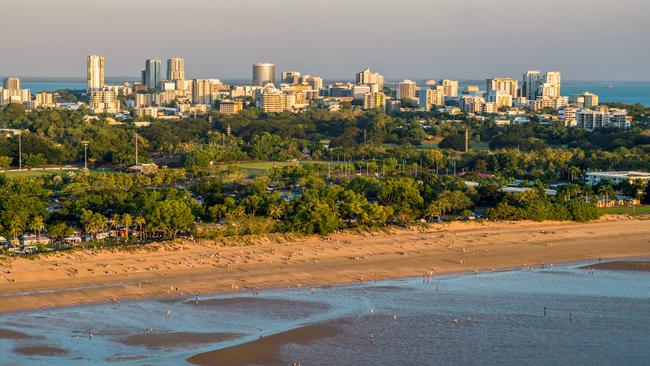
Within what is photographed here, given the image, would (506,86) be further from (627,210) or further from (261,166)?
(627,210)

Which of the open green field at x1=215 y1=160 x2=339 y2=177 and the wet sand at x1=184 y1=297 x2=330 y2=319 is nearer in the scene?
the wet sand at x1=184 y1=297 x2=330 y2=319

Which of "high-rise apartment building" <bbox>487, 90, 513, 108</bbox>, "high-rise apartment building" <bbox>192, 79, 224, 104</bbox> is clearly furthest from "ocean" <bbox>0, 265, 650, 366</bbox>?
"high-rise apartment building" <bbox>192, 79, 224, 104</bbox>

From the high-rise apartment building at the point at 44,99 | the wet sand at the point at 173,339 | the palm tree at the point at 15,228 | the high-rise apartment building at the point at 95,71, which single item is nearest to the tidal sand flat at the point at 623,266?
the wet sand at the point at 173,339

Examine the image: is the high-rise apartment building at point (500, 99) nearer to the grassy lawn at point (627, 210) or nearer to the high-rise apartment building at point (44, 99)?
the high-rise apartment building at point (44, 99)

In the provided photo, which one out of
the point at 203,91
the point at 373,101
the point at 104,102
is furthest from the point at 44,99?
the point at 373,101

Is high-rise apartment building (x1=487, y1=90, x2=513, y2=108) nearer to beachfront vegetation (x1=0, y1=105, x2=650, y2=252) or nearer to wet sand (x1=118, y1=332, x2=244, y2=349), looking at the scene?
beachfront vegetation (x1=0, y1=105, x2=650, y2=252)

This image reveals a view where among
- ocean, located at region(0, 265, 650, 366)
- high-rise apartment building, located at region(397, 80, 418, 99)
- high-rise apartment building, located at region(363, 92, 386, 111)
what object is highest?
high-rise apartment building, located at region(397, 80, 418, 99)

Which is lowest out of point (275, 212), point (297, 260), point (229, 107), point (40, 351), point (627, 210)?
point (40, 351)
